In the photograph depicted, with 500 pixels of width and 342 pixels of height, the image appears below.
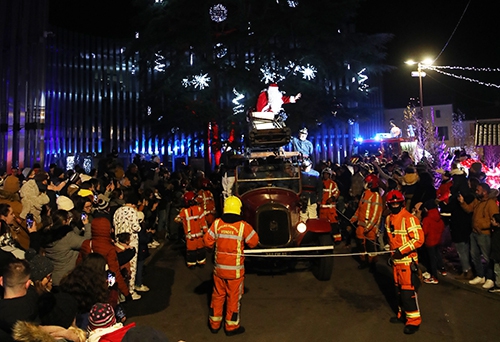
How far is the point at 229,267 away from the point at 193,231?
3735 millimetres

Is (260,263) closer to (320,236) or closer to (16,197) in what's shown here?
(320,236)

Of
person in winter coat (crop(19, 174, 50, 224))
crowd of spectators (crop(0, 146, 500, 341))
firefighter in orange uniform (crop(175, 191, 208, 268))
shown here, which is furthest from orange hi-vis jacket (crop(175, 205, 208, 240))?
person in winter coat (crop(19, 174, 50, 224))

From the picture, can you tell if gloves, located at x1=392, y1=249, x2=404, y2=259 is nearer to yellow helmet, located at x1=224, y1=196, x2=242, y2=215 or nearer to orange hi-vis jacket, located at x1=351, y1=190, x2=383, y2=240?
yellow helmet, located at x1=224, y1=196, x2=242, y2=215

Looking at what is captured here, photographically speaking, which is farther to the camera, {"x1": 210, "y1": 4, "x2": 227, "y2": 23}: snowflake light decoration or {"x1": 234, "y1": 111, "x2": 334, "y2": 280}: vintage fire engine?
{"x1": 210, "y1": 4, "x2": 227, "y2": 23}: snowflake light decoration

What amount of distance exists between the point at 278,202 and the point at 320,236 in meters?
1.07

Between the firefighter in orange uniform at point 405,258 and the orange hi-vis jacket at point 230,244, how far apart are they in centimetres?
200

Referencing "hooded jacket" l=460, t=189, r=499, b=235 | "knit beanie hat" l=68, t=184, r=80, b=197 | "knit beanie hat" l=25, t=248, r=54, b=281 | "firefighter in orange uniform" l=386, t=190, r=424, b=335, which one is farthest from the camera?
"knit beanie hat" l=68, t=184, r=80, b=197

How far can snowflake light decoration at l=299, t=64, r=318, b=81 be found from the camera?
19156 millimetres

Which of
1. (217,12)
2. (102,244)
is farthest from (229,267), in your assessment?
(217,12)

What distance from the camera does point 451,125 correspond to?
45969mm

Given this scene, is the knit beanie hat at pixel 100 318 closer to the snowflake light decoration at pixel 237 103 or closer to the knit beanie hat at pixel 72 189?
the knit beanie hat at pixel 72 189

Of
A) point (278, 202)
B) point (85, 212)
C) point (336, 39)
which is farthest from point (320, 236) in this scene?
point (336, 39)

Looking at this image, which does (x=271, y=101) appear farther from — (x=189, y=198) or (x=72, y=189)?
(x=72, y=189)

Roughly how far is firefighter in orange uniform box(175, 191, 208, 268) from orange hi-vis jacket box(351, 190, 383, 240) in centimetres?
339
